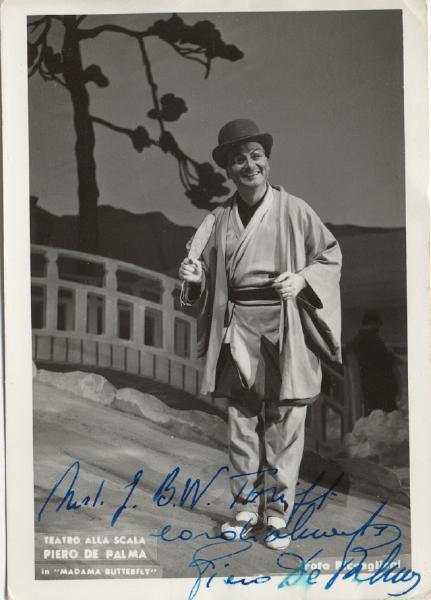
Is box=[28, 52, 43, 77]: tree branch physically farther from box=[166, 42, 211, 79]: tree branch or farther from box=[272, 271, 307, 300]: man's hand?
box=[272, 271, 307, 300]: man's hand

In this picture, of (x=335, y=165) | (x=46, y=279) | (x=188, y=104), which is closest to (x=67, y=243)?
(x=46, y=279)

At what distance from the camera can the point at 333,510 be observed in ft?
2.98

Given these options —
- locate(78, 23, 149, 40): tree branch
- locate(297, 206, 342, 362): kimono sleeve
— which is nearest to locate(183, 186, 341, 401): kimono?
locate(297, 206, 342, 362): kimono sleeve

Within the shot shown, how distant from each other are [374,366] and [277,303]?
0.17 metres

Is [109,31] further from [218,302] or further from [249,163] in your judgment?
[218,302]

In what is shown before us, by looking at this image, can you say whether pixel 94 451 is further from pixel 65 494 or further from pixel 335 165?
pixel 335 165

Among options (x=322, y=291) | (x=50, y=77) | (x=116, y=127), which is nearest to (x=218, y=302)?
(x=322, y=291)

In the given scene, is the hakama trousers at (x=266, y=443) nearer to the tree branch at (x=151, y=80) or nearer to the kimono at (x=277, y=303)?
the kimono at (x=277, y=303)

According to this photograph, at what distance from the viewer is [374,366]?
3.00 ft

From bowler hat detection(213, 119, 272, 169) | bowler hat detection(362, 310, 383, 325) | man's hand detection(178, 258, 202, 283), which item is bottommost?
bowler hat detection(362, 310, 383, 325)

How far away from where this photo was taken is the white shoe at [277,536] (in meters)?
0.90

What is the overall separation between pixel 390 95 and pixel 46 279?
0.56 meters

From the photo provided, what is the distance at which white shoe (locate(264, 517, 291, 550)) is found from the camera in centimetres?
90

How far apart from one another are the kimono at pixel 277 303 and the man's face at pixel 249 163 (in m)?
0.03
